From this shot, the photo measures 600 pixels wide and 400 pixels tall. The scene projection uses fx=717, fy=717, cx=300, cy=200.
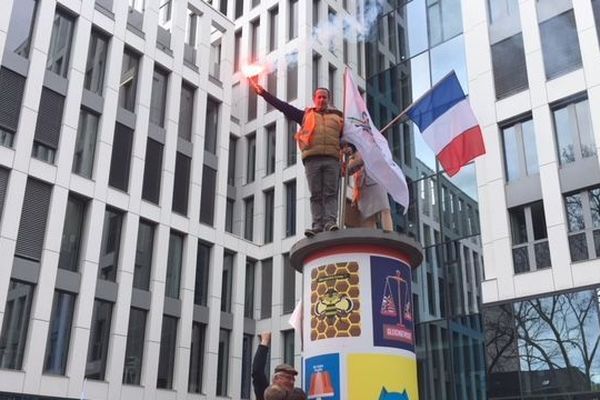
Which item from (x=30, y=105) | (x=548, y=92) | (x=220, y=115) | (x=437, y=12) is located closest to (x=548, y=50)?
(x=548, y=92)

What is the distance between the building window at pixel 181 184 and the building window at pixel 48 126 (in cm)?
584

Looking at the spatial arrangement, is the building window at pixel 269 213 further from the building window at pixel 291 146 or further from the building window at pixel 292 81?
the building window at pixel 292 81

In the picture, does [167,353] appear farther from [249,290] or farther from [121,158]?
[121,158]

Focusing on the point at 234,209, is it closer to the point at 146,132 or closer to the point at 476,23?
the point at 146,132

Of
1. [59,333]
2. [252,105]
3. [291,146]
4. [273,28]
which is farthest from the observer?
[273,28]

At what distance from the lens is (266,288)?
109 feet

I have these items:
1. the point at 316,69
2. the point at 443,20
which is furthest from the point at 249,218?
the point at 443,20

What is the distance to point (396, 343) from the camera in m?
9.58

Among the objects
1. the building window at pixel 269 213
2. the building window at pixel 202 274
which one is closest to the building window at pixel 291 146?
the building window at pixel 269 213

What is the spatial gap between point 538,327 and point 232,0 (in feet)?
82.1

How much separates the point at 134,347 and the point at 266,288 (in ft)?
26.8

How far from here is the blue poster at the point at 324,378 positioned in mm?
9211

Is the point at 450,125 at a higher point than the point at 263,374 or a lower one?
higher

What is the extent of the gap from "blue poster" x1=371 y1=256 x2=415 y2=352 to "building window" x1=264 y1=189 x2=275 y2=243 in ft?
77.8
